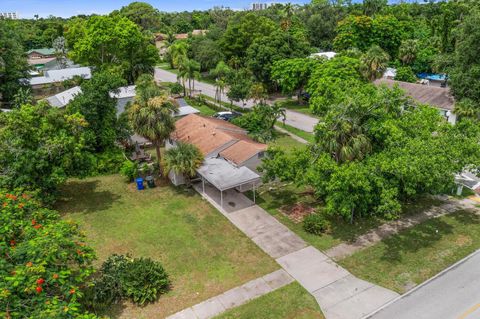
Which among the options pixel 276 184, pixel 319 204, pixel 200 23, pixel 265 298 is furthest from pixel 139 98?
pixel 200 23

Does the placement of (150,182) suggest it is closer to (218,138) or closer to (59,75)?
(218,138)

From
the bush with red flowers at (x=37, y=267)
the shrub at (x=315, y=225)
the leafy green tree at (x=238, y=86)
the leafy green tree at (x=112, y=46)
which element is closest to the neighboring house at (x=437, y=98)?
the leafy green tree at (x=238, y=86)

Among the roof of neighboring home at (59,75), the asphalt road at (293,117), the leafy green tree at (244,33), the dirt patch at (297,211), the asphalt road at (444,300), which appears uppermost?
the leafy green tree at (244,33)

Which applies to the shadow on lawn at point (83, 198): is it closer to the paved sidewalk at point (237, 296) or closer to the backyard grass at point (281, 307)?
the paved sidewalk at point (237, 296)

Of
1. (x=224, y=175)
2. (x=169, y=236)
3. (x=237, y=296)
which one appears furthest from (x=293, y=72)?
(x=237, y=296)

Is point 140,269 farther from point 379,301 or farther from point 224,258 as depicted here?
point 379,301
